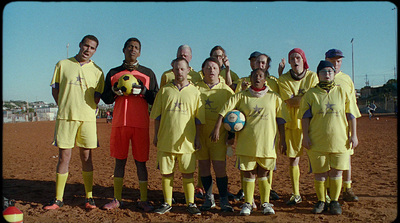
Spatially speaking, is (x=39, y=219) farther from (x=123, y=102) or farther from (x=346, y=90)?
(x=346, y=90)

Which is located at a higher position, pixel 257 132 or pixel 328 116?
pixel 328 116

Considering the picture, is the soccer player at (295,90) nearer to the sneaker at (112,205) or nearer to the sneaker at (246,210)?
the sneaker at (246,210)

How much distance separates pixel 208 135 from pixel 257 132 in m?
0.88

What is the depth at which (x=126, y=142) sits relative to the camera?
5.57m

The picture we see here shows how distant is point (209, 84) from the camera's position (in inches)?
217

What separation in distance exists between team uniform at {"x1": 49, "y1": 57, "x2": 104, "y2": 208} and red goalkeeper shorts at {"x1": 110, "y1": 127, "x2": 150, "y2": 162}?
379 millimetres

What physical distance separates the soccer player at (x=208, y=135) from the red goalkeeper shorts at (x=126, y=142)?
956 millimetres

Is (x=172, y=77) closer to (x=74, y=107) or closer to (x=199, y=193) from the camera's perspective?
(x=74, y=107)

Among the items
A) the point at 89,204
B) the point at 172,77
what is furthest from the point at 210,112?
the point at 89,204

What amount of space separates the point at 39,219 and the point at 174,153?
229 centimetres

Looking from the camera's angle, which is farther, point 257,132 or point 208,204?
point 208,204

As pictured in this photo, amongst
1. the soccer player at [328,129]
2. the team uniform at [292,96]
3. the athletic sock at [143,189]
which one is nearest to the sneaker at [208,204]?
the athletic sock at [143,189]

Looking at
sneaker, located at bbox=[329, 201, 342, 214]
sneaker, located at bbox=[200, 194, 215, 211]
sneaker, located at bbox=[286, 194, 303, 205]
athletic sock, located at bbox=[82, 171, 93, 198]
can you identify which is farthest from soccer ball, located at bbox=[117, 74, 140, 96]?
sneaker, located at bbox=[329, 201, 342, 214]

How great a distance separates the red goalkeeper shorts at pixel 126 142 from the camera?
5.54m
